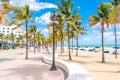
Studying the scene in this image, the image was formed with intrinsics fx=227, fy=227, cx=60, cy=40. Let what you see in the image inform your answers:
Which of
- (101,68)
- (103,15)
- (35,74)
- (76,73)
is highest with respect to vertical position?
(103,15)

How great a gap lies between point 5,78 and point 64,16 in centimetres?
2085

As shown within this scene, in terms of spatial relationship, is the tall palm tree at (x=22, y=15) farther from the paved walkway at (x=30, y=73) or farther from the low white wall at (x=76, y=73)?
the low white wall at (x=76, y=73)

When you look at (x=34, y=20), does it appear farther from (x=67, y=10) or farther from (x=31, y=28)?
(x=31, y=28)

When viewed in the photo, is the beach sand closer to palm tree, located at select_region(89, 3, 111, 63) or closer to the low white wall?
the low white wall

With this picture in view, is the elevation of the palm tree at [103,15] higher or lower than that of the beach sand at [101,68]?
higher

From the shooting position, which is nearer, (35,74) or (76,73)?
(76,73)

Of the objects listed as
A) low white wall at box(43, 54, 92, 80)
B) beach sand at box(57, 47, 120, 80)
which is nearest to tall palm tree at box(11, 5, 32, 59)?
beach sand at box(57, 47, 120, 80)

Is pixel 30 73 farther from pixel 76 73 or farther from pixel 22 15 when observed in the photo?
pixel 22 15

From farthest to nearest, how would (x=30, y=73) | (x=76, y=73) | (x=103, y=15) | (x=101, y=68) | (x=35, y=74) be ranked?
(x=103, y=15) < (x=101, y=68) < (x=30, y=73) < (x=35, y=74) < (x=76, y=73)

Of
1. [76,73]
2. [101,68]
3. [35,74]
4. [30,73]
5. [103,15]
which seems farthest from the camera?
[103,15]

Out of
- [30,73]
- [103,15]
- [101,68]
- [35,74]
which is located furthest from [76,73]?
[103,15]

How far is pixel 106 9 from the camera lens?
33.8 meters

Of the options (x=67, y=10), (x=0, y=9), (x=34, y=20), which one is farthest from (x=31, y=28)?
(x=0, y=9)

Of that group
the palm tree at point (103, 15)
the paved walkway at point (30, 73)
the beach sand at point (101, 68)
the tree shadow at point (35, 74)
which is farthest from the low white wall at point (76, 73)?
the palm tree at point (103, 15)
